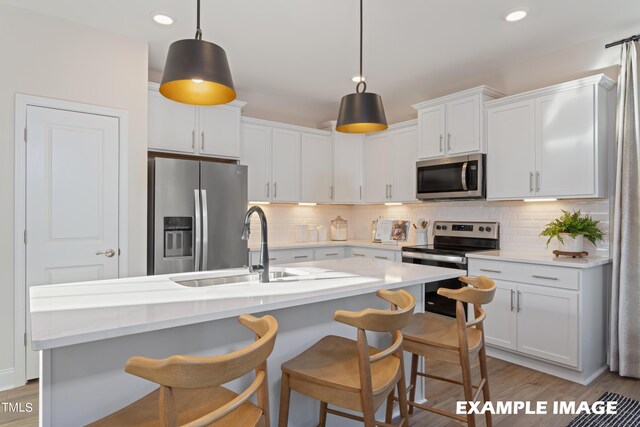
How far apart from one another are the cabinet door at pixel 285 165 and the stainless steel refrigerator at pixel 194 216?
2.49 ft

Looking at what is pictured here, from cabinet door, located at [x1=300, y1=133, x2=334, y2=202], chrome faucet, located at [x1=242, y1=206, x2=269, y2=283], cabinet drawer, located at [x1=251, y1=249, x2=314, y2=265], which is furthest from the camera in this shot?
cabinet door, located at [x1=300, y1=133, x2=334, y2=202]

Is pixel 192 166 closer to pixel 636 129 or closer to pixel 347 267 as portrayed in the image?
pixel 347 267

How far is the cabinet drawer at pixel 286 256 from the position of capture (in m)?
4.12

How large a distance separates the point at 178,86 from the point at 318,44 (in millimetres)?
1739

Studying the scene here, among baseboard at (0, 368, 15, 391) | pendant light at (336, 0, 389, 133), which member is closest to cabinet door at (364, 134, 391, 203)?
pendant light at (336, 0, 389, 133)

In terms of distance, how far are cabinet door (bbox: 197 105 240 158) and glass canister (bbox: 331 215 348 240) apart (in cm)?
167

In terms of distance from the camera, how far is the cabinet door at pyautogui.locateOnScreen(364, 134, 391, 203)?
4711 mm

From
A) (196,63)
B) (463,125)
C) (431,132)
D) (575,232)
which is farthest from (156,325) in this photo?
(431,132)

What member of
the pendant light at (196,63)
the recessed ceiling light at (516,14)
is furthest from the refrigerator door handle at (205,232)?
the recessed ceiling light at (516,14)

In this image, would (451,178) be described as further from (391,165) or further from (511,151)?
(391,165)

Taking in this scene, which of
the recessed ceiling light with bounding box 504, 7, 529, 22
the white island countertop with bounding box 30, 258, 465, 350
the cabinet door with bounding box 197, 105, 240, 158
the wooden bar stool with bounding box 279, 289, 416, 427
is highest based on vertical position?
the recessed ceiling light with bounding box 504, 7, 529, 22

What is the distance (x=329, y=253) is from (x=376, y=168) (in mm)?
1198

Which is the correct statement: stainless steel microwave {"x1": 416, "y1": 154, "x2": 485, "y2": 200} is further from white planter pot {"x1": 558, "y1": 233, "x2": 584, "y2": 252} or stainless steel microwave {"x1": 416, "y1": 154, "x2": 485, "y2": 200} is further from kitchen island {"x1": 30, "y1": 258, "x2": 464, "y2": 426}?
kitchen island {"x1": 30, "y1": 258, "x2": 464, "y2": 426}

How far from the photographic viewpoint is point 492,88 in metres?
3.91
